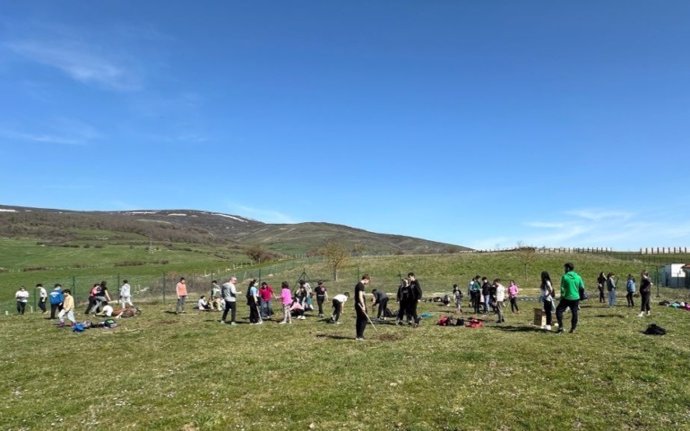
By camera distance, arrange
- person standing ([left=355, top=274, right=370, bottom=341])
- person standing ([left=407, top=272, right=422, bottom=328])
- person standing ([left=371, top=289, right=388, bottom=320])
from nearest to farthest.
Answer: person standing ([left=355, top=274, right=370, bottom=341]), person standing ([left=407, top=272, right=422, bottom=328]), person standing ([left=371, top=289, right=388, bottom=320])

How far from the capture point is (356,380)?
1520 centimetres

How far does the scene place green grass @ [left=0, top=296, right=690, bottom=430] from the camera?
1207cm

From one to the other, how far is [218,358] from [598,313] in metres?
23.8

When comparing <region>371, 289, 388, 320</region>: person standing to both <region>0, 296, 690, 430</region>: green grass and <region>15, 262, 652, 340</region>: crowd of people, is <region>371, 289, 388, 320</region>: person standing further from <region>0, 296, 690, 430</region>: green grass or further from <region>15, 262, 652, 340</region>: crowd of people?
<region>0, 296, 690, 430</region>: green grass

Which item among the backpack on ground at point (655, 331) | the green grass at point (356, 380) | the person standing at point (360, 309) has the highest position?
the person standing at point (360, 309)

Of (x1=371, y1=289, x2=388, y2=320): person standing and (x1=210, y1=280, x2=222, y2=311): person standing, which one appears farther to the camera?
(x1=210, y1=280, x2=222, y2=311): person standing

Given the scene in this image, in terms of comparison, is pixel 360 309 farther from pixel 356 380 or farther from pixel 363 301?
pixel 356 380

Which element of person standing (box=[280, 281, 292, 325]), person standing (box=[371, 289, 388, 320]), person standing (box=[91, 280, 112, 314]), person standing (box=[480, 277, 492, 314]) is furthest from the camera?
person standing (box=[91, 280, 112, 314])

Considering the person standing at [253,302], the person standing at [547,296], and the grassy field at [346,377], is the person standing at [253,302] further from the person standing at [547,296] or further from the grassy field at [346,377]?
the person standing at [547,296]

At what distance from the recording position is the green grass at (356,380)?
12.1 metres

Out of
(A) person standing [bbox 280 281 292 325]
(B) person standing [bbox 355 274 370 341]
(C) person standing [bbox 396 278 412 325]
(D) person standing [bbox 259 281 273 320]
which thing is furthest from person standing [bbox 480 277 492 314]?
(B) person standing [bbox 355 274 370 341]

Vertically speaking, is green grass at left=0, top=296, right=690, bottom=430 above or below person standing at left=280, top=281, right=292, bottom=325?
below

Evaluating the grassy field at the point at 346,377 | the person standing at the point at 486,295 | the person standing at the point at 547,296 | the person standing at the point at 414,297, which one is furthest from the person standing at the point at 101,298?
the person standing at the point at 547,296

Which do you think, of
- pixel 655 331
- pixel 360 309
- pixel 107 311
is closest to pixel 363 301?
pixel 360 309
